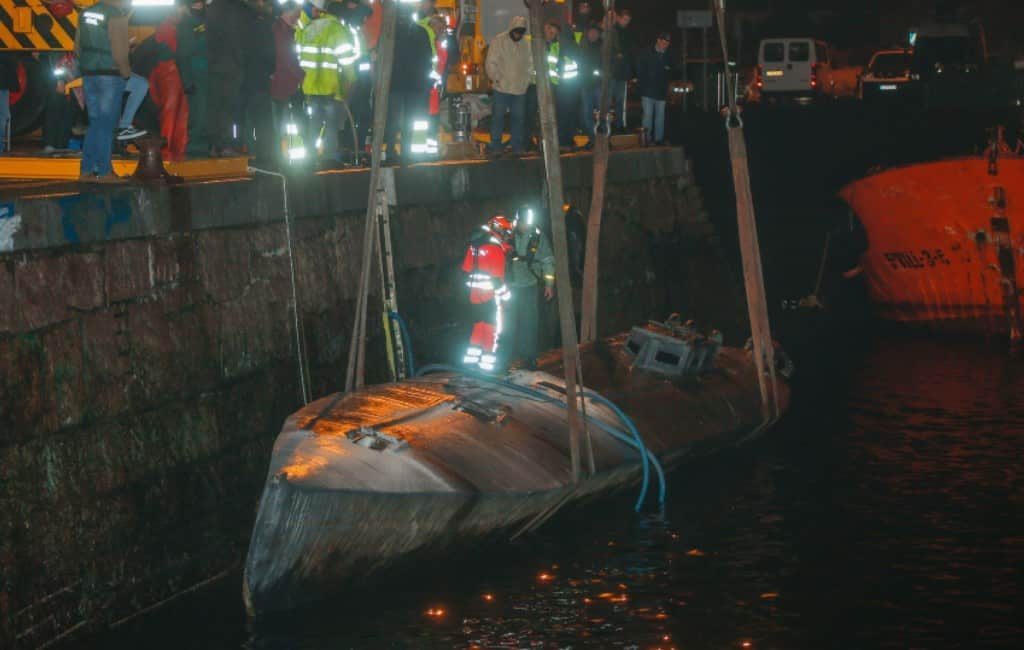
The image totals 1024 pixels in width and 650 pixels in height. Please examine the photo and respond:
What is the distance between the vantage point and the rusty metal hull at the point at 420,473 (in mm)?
9953

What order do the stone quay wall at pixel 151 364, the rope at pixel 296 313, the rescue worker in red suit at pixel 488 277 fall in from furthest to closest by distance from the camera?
1. the rescue worker in red suit at pixel 488 277
2. the rope at pixel 296 313
3. the stone quay wall at pixel 151 364

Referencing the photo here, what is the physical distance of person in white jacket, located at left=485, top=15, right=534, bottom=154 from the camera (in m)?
18.4

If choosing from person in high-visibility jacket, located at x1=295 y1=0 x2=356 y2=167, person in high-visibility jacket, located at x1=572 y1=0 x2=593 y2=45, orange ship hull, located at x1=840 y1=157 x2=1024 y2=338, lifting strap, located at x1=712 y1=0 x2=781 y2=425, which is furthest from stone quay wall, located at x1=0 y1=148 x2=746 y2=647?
orange ship hull, located at x1=840 y1=157 x2=1024 y2=338

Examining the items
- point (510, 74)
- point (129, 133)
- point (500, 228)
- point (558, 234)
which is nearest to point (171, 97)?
point (129, 133)

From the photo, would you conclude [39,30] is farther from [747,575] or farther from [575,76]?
[747,575]

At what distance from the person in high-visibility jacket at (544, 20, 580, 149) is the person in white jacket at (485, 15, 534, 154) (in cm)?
127

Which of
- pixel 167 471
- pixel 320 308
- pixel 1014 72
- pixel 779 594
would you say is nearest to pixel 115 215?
pixel 167 471

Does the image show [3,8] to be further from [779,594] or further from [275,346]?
[779,594]

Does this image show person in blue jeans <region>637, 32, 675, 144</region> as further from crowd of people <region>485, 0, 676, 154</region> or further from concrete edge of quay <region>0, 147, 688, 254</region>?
concrete edge of quay <region>0, 147, 688, 254</region>

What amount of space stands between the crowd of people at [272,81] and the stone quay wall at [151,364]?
106 centimetres

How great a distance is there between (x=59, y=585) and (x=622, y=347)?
6.41m

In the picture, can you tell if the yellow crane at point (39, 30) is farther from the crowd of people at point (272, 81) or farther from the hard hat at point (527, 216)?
the hard hat at point (527, 216)

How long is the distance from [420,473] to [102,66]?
427 centimetres

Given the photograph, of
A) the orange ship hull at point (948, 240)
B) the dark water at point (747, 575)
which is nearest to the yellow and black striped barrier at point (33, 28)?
the dark water at point (747, 575)
